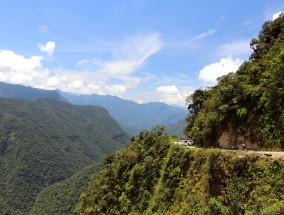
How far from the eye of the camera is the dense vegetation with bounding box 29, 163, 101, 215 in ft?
383

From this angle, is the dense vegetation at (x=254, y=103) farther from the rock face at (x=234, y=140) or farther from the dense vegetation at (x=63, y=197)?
the dense vegetation at (x=63, y=197)

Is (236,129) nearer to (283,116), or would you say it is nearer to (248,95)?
(248,95)

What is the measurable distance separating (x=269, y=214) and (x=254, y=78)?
16.0m

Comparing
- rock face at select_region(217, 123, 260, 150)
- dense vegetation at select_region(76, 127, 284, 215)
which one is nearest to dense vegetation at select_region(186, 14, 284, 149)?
rock face at select_region(217, 123, 260, 150)

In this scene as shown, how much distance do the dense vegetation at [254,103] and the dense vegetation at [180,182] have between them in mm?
4381

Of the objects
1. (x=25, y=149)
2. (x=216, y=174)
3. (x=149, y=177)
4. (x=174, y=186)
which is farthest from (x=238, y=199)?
(x=25, y=149)

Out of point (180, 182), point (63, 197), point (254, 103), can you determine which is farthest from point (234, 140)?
point (63, 197)

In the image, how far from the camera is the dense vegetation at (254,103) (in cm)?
2102

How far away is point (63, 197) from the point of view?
124m

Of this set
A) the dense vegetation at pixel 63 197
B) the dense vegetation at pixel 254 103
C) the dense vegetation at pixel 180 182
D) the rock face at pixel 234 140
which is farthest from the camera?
the dense vegetation at pixel 63 197

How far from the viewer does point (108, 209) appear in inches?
1139

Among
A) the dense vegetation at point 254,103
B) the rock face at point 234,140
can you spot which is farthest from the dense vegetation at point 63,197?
the rock face at point 234,140

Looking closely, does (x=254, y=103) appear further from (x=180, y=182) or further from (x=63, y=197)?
(x=63, y=197)

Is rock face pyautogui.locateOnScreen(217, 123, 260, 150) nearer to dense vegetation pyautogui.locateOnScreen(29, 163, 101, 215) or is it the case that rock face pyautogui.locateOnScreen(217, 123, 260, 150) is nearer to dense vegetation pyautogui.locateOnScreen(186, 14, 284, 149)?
dense vegetation pyautogui.locateOnScreen(186, 14, 284, 149)
